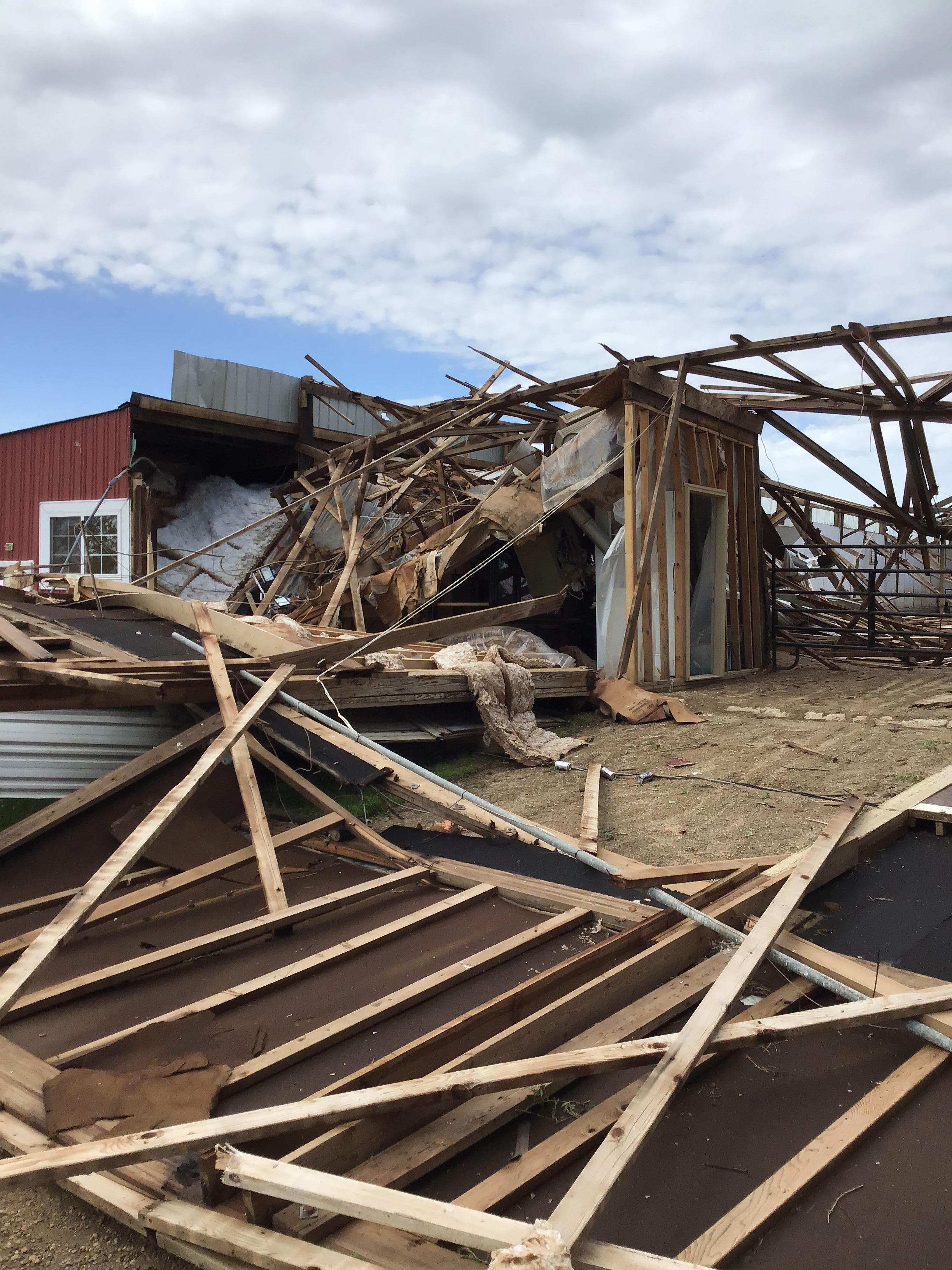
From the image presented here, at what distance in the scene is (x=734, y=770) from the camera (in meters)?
6.05

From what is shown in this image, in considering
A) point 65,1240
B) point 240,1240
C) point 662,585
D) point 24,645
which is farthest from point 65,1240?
point 662,585

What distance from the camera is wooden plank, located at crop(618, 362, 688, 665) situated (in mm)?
8414

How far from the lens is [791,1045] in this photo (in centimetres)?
252

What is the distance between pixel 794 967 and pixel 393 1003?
1.35m

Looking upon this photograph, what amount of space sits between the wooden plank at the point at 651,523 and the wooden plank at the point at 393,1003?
201 inches

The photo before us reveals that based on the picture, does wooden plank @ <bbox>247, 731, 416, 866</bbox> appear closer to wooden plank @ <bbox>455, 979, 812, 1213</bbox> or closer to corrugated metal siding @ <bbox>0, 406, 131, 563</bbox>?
wooden plank @ <bbox>455, 979, 812, 1213</bbox>

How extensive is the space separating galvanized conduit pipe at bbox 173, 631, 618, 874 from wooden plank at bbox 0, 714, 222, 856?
47 cm

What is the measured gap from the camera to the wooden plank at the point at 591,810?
4.43 metres

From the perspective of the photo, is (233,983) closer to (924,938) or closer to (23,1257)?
(23,1257)

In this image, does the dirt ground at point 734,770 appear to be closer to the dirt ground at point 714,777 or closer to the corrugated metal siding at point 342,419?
the dirt ground at point 714,777

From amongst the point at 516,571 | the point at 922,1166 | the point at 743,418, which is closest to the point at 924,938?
the point at 922,1166

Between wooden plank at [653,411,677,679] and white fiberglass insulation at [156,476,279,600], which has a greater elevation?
white fiberglass insulation at [156,476,279,600]

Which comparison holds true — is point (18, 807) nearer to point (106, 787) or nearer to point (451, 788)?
point (106, 787)

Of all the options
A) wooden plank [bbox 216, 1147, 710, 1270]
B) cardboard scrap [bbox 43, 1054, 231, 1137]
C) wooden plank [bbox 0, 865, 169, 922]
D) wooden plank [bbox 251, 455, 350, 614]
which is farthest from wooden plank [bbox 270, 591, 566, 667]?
wooden plank [bbox 251, 455, 350, 614]
